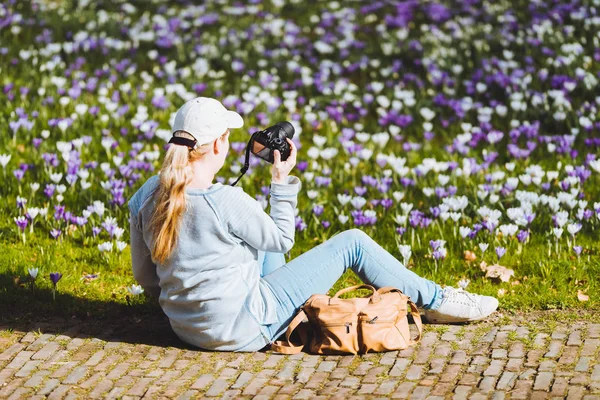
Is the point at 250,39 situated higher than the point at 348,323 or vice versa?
the point at 250,39

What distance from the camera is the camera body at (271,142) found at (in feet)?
15.9

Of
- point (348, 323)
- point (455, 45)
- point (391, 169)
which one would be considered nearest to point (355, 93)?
point (455, 45)

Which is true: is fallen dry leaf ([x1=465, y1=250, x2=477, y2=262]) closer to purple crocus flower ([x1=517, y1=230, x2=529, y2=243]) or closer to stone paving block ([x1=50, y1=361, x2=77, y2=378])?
purple crocus flower ([x1=517, y1=230, x2=529, y2=243])

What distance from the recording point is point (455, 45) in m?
10.9

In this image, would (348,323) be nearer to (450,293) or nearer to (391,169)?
(450,293)

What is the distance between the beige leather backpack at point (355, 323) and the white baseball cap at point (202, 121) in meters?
0.97

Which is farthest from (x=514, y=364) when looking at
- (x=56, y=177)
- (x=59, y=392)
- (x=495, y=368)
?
(x=56, y=177)

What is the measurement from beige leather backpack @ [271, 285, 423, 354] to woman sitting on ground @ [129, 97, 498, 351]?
4.1 inches

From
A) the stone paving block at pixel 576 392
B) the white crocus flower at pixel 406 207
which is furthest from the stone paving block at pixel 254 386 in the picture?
the white crocus flower at pixel 406 207

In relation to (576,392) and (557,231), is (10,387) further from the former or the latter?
(557,231)

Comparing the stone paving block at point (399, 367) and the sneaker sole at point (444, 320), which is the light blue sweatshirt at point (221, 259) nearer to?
the stone paving block at point (399, 367)

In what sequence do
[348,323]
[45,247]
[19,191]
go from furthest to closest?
[19,191]
[45,247]
[348,323]

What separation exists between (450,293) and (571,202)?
1714 mm

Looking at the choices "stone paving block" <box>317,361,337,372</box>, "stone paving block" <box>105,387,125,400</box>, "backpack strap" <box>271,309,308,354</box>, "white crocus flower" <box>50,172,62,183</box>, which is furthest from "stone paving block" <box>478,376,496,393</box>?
"white crocus flower" <box>50,172,62,183</box>
